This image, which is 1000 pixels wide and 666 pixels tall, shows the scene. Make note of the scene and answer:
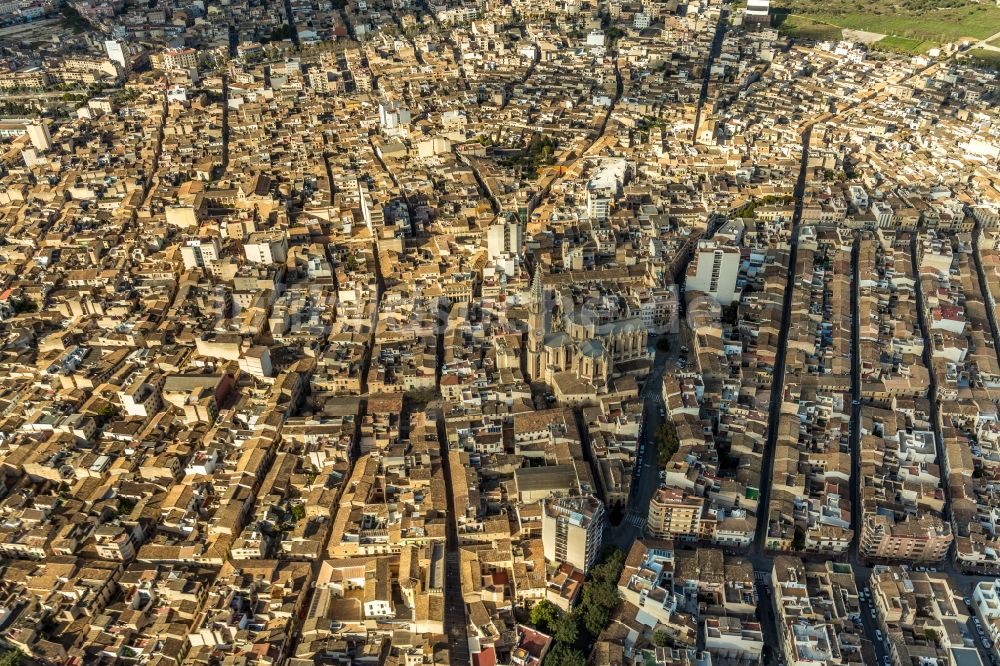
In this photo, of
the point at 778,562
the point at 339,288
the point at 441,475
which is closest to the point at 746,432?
the point at 778,562

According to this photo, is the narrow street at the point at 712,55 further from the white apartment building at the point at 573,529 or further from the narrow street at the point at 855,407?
the white apartment building at the point at 573,529

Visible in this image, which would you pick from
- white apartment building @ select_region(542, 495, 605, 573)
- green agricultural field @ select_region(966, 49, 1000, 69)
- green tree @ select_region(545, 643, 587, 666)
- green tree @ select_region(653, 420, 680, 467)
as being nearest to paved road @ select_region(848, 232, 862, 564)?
green tree @ select_region(653, 420, 680, 467)

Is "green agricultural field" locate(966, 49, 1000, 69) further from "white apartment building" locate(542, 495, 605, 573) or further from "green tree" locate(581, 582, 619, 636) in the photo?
"green tree" locate(581, 582, 619, 636)

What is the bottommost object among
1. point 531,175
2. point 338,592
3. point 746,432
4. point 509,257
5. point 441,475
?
point 338,592

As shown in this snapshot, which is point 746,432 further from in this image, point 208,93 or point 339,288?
point 208,93

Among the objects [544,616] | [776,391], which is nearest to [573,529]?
[544,616]
